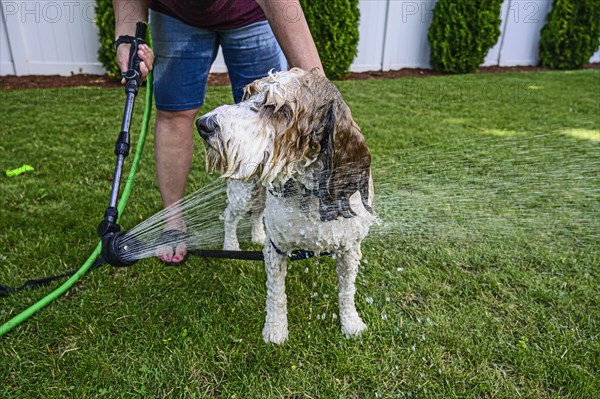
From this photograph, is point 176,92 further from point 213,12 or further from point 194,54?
point 213,12

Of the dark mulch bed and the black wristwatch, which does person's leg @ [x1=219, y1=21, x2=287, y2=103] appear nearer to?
the black wristwatch

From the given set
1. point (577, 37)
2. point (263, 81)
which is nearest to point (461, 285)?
point (263, 81)

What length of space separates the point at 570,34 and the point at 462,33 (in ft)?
12.1

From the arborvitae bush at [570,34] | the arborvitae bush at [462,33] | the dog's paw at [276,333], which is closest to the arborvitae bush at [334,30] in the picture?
the arborvitae bush at [462,33]

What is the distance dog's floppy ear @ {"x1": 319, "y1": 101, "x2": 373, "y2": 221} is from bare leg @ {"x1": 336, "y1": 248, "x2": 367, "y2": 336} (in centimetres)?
58

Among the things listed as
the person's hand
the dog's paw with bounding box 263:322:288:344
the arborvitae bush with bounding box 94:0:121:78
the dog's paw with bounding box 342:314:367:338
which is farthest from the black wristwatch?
the arborvitae bush with bounding box 94:0:121:78

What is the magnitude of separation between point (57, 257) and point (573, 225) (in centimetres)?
440

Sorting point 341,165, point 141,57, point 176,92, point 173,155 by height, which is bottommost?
point 173,155

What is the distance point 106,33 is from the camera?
29.3ft

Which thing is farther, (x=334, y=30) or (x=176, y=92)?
(x=334, y=30)

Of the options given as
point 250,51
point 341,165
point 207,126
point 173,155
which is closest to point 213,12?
point 250,51

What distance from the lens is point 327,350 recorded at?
2.70 metres

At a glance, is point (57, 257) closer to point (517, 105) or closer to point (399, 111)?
point (399, 111)

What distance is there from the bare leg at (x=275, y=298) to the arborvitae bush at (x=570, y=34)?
1290 cm
